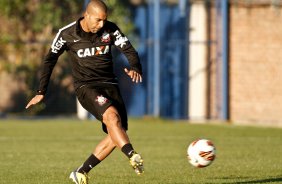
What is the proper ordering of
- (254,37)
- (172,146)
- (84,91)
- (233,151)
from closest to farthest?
(84,91), (233,151), (172,146), (254,37)

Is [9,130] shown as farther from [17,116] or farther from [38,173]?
[38,173]

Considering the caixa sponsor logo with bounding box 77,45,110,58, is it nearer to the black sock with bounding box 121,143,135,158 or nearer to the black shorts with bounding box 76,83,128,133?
the black shorts with bounding box 76,83,128,133

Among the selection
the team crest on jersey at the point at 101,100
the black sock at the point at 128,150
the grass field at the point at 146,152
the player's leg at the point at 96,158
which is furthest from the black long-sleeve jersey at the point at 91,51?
the grass field at the point at 146,152

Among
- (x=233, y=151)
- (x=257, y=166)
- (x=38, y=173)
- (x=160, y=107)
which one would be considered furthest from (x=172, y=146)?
(x=160, y=107)

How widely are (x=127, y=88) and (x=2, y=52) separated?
12.0 ft

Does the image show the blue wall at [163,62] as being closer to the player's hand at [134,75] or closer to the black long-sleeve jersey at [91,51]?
the black long-sleeve jersey at [91,51]

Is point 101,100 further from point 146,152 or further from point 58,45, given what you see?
point 146,152

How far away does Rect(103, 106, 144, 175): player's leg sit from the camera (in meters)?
9.13

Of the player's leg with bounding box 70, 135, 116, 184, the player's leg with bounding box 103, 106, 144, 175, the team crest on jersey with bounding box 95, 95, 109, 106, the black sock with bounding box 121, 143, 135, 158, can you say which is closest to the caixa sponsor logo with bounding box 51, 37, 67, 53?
the team crest on jersey with bounding box 95, 95, 109, 106

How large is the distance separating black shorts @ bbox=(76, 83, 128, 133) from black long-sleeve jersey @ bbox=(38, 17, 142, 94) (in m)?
0.08

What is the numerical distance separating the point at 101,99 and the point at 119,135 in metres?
0.58

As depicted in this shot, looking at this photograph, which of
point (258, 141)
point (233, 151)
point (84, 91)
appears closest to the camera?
point (84, 91)

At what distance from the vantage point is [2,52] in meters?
26.0

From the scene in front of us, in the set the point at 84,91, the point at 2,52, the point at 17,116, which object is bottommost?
the point at 17,116
